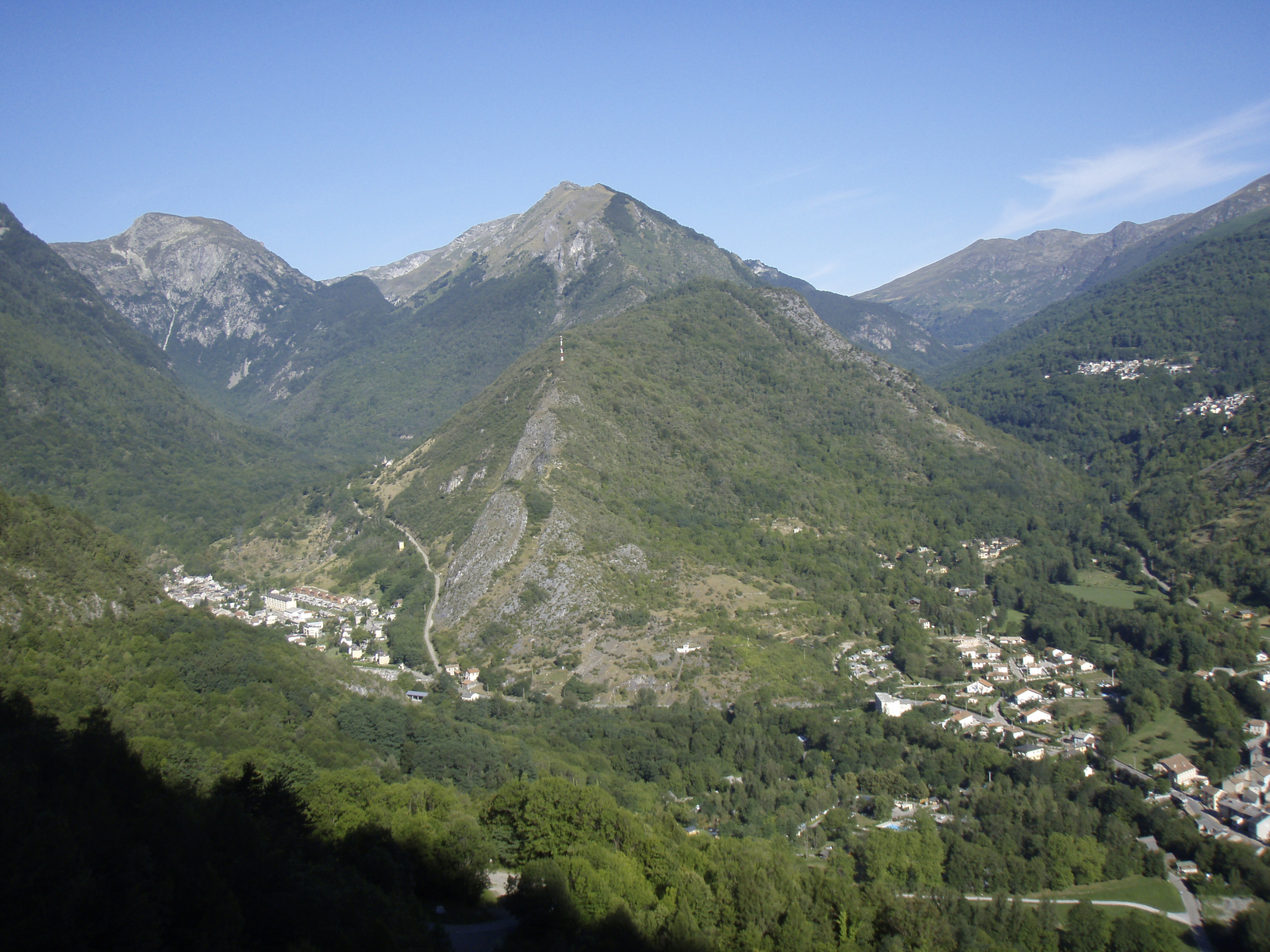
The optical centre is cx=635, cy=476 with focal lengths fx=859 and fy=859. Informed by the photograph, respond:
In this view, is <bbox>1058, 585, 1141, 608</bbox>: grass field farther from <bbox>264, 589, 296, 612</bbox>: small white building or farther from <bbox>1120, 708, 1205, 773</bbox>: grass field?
<bbox>264, 589, 296, 612</bbox>: small white building

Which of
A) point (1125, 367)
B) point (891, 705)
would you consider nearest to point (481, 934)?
point (891, 705)

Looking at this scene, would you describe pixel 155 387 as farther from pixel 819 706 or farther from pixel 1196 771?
pixel 1196 771

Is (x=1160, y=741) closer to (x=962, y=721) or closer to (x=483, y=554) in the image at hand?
(x=962, y=721)

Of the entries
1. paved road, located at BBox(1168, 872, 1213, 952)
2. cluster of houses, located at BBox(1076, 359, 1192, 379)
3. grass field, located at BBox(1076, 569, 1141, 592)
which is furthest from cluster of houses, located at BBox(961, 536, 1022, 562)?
cluster of houses, located at BBox(1076, 359, 1192, 379)

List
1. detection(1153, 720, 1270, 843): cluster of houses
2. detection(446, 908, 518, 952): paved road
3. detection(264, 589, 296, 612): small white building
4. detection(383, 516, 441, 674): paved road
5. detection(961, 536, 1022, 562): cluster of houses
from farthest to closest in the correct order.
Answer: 1. detection(961, 536, 1022, 562): cluster of houses
2. detection(264, 589, 296, 612): small white building
3. detection(383, 516, 441, 674): paved road
4. detection(1153, 720, 1270, 843): cluster of houses
5. detection(446, 908, 518, 952): paved road

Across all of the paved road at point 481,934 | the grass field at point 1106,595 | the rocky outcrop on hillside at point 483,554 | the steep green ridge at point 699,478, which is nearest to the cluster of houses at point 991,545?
the steep green ridge at point 699,478
